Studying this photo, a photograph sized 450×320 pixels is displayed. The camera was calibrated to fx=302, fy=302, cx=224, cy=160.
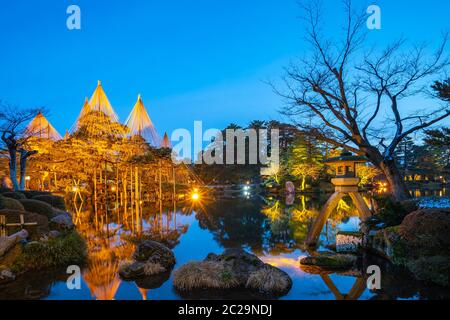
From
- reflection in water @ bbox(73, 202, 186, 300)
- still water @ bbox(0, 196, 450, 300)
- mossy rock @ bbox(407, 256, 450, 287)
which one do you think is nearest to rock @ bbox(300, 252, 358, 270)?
still water @ bbox(0, 196, 450, 300)

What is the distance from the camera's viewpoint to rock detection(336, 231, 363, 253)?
9.83 m

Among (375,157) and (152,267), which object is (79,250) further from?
(375,157)

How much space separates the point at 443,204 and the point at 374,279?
→ 4.78 m

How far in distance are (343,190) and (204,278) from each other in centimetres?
569

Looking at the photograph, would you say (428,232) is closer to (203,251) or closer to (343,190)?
(343,190)

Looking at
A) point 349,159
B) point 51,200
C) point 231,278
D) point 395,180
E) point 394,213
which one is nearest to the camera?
point 231,278

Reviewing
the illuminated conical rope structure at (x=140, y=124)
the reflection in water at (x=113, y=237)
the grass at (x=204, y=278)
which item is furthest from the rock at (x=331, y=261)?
the illuminated conical rope structure at (x=140, y=124)

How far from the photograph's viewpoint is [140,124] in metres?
34.3

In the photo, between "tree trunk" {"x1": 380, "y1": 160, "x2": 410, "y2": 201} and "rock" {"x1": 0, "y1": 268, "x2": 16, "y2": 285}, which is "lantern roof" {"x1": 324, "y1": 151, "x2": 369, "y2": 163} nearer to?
"tree trunk" {"x1": 380, "y1": 160, "x2": 410, "y2": 201}

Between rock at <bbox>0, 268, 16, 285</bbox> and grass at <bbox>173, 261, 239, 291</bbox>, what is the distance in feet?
12.7

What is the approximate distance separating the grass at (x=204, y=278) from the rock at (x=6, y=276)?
386cm

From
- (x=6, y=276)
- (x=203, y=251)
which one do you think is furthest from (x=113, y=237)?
(x=6, y=276)
